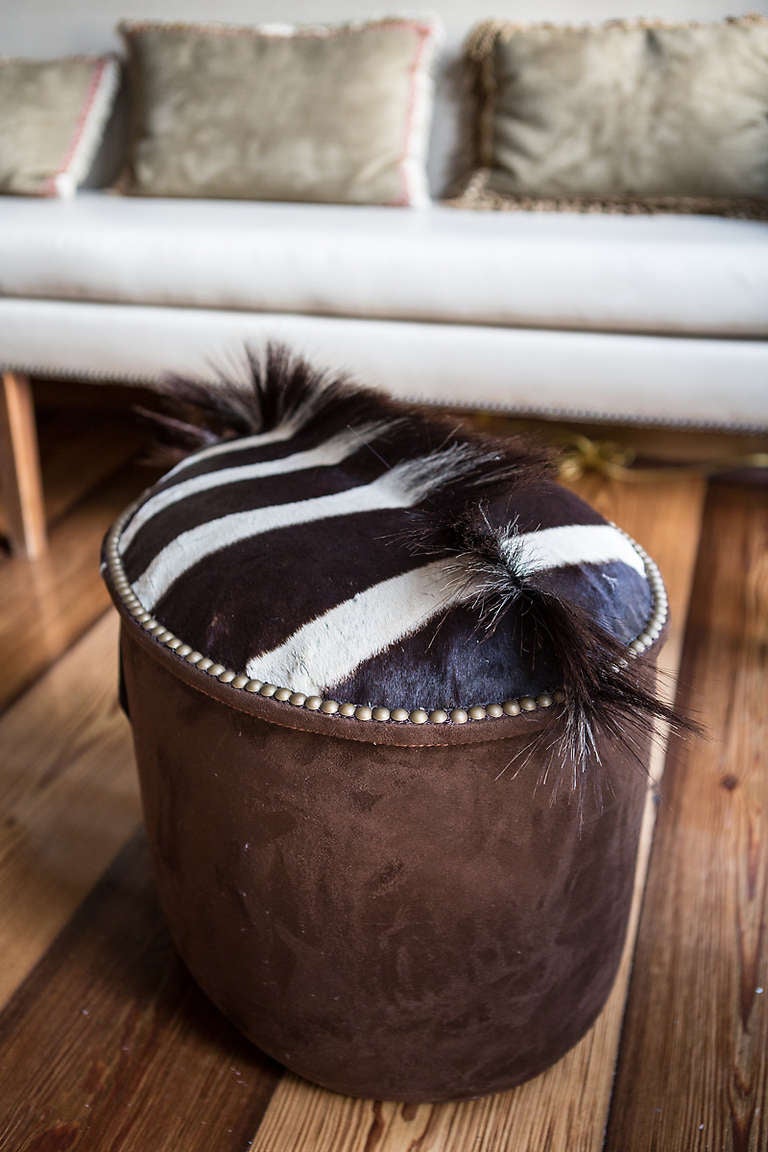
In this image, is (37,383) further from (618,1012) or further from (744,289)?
(618,1012)

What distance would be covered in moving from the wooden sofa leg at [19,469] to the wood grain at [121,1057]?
0.80 m

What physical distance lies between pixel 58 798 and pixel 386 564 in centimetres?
61

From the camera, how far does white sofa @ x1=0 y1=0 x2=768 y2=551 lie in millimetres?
1392

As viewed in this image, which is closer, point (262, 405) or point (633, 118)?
point (262, 405)

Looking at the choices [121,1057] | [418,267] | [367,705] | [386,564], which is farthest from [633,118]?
[121,1057]

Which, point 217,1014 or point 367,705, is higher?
point 367,705

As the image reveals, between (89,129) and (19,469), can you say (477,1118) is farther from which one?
(89,129)

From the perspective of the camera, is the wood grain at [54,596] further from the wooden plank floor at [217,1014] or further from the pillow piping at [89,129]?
the pillow piping at [89,129]

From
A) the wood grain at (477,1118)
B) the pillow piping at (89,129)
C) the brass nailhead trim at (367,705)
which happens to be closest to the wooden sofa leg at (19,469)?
the pillow piping at (89,129)

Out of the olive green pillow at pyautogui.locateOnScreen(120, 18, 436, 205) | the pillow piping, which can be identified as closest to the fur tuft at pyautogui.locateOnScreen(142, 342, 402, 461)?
the olive green pillow at pyautogui.locateOnScreen(120, 18, 436, 205)

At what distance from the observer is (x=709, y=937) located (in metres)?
0.95

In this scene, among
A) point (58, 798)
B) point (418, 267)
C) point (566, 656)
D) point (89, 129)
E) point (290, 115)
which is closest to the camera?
point (566, 656)

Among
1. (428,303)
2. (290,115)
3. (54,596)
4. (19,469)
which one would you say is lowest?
(54,596)

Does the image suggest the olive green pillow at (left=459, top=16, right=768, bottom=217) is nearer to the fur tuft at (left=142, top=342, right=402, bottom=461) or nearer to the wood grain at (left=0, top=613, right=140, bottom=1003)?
the fur tuft at (left=142, top=342, right=402, bottom=461)
